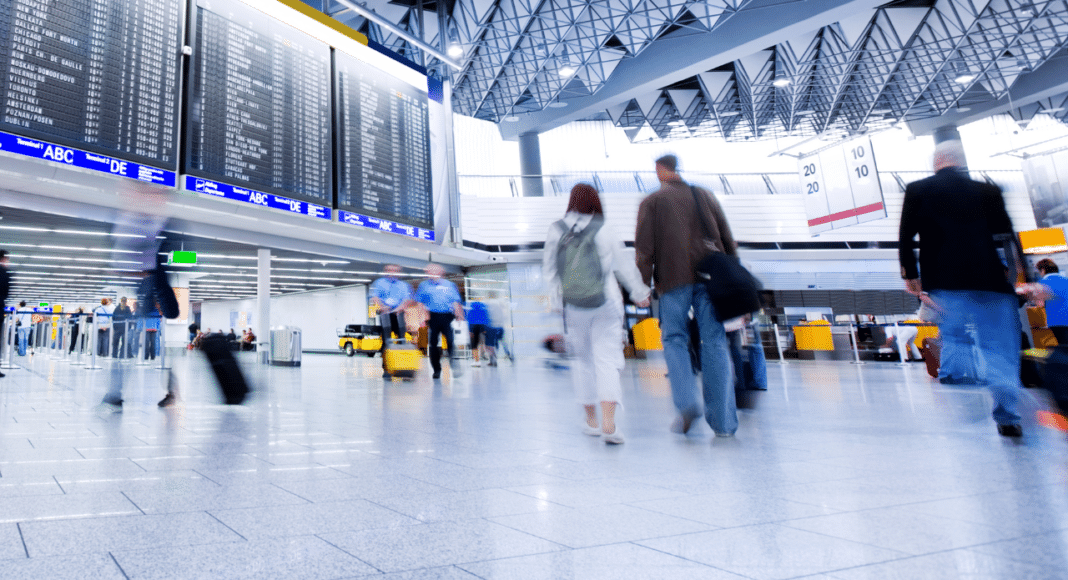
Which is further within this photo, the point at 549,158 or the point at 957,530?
the point at 549,158

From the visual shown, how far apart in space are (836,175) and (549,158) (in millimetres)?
16973

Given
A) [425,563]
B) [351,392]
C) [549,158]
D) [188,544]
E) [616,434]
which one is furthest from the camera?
[549,158]

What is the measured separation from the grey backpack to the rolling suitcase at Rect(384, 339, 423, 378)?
21.1ft

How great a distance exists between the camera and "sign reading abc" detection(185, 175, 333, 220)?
365 inches

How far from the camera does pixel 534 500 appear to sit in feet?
6.58

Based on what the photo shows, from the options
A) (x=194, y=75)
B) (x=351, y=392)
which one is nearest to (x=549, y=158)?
(x=194, y=75)

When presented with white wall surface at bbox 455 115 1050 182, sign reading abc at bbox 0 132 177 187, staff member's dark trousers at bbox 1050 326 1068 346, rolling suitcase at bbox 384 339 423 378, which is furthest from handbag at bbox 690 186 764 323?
white wall surface at bbox 455 115 1050 182

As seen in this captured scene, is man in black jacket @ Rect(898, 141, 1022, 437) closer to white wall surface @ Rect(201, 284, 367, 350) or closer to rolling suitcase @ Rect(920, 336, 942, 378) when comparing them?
rolling suitcase @ Rect(920, 336, 942, 378)

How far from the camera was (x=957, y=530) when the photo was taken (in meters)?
1.55

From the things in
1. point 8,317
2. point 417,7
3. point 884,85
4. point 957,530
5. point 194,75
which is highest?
point 417,7

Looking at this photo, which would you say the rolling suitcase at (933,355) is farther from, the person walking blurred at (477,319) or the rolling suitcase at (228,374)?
the rolling suitcase at (228,374)

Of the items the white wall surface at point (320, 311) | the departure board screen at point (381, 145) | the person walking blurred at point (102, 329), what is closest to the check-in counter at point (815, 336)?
the departure board screen at point (381, 145)

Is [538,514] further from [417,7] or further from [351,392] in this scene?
[417,7]

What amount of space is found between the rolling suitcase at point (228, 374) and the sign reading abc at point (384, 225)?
6615mm
